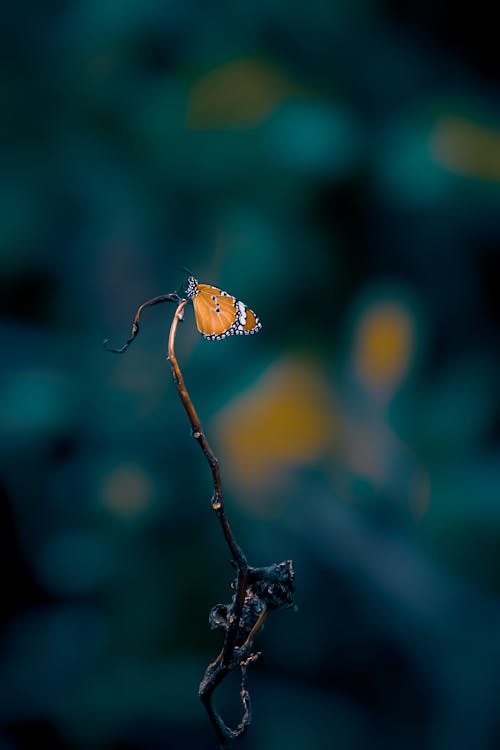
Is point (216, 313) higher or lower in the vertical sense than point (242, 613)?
higher

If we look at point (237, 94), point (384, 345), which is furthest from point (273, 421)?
point (237, 94)

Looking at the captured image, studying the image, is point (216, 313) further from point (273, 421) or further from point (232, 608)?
point (273, 421)

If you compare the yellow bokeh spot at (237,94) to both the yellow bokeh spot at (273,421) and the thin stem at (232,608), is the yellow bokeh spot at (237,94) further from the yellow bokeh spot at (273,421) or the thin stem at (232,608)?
the thin stem at (232,608)

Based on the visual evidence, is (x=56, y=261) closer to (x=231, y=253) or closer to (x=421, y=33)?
(x=231, y=253)

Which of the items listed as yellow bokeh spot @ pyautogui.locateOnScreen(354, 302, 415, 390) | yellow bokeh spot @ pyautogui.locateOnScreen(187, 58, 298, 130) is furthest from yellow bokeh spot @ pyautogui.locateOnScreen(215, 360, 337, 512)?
yellow bokeh spot @ pyautogui.locateOnScreen(187, 58, 298, 130)

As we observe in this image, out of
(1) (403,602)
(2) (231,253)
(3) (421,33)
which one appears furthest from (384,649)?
(3) (421,33)

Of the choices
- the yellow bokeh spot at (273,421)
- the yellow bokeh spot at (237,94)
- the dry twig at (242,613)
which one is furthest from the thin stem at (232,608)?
the yellow bokeh spot at (237,94)
